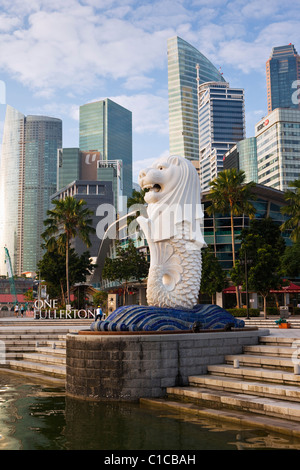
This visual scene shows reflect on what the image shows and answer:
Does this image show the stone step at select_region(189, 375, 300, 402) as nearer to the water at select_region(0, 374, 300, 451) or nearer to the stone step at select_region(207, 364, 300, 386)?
the stone step at select_region(207, 364, 300, 386)

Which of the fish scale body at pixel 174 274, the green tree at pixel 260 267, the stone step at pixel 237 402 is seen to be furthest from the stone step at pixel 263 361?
the green tree at pixel 260 267

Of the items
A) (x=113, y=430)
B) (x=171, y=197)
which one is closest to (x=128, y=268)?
(x=171, y=197)

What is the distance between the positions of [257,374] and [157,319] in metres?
2.84

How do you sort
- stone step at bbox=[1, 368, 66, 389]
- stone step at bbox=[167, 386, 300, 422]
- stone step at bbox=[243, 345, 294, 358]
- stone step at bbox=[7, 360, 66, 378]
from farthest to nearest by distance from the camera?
1. stone step at bbox=[7, 360, 66, 378]
2. stone step at bbox=[1, 368, 66, 389]
3. stone step at bbox=[243, 345, 294, 358]
4. stone step at bbox=[167, 386, 300, 422]

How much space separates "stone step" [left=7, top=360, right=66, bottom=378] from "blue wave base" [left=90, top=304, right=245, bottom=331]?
3077 mm

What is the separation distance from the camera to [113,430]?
758 cm

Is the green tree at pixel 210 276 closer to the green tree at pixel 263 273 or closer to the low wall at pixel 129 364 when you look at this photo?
the green tree at pixel 263 273

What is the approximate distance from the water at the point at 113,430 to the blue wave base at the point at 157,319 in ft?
6.59

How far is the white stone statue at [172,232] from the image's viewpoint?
13.3m

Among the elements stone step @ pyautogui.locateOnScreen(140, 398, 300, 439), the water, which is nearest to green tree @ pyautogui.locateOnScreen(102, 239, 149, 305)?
the water

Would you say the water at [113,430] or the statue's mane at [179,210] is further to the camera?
the statue's mane at [179,210]

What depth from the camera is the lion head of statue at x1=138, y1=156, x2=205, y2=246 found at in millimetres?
13688
